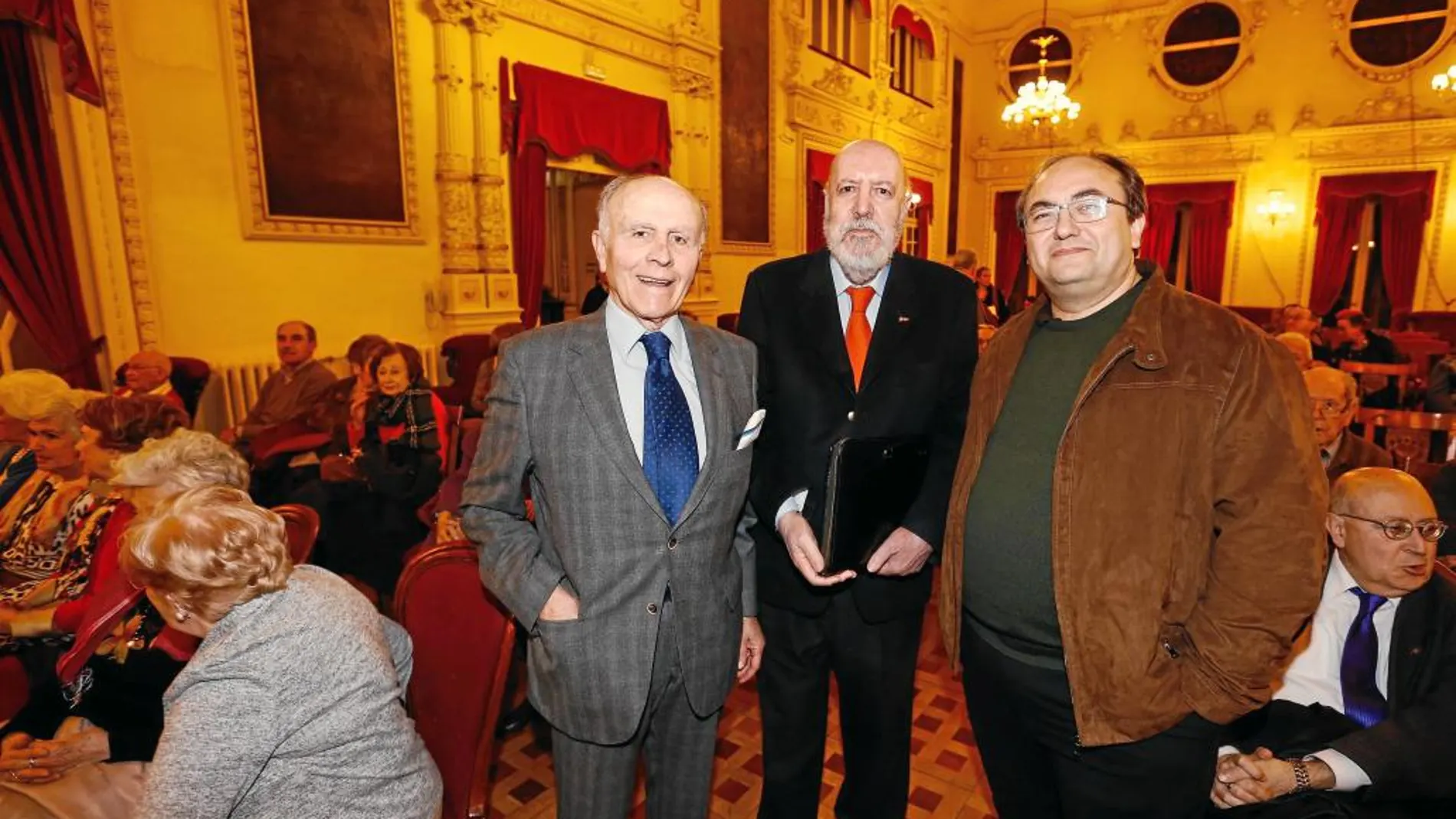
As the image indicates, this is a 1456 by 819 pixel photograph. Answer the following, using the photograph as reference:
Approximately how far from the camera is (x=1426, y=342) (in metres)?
7.32

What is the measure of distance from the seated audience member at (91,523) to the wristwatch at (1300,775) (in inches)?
117

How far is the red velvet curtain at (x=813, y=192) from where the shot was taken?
11.1 meters

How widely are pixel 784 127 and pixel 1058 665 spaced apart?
1014 centimetres

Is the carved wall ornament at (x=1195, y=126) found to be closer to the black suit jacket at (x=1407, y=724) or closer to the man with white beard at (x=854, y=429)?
the black suit jacket at (x=1407, y=724)

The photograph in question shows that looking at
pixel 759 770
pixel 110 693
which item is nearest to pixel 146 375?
A: pixel 110 693

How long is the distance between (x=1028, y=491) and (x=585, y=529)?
86 centimetres

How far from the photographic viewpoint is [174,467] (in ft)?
6.46

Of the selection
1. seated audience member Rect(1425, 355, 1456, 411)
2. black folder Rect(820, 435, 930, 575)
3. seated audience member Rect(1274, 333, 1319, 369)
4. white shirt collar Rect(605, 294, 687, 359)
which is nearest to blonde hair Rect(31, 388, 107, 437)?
white shirt collar Rect(605, 294, 687, 359)

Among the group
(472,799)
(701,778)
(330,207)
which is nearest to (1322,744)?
(701,778)

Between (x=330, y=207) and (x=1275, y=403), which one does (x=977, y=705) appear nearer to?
(x=1275, y=403)

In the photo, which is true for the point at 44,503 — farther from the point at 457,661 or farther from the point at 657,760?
the point at 657,760

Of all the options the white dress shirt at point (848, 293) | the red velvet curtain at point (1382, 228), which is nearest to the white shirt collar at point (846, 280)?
the white dress shirt at point (848, 293)

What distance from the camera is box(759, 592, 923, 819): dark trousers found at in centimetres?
180

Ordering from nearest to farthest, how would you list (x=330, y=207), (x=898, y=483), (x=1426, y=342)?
(x=898, y=483)
(x=330, y=207)
(x=1426, y=342)
